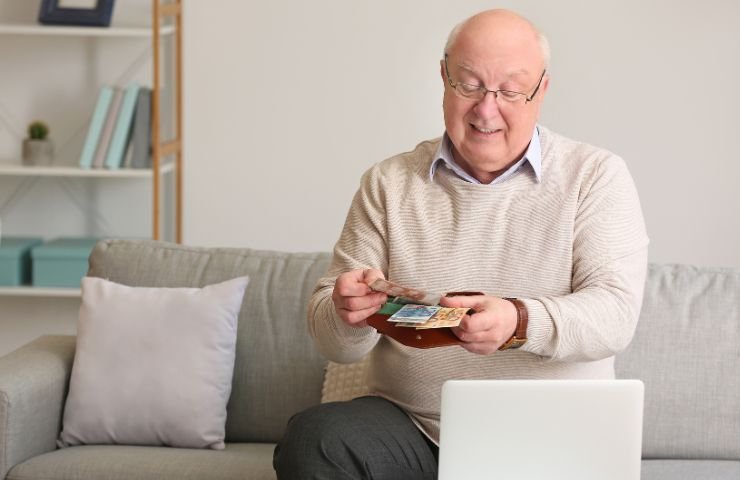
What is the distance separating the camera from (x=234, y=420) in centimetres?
271

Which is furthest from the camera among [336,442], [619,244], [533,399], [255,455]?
[255,455]

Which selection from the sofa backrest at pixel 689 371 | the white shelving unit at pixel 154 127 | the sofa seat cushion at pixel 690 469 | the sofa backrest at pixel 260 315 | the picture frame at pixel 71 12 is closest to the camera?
the sofa seat cushion at pixel 690 469

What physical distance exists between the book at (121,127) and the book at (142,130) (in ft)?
0.06

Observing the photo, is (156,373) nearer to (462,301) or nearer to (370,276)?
(370,276)

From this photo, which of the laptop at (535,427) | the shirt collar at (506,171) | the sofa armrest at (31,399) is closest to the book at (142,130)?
the sofa armrest at (31,399)

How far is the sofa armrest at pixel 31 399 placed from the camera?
2465mm

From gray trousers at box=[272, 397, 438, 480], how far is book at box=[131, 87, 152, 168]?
190 cm

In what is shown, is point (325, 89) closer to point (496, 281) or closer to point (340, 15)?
point (340, 15)

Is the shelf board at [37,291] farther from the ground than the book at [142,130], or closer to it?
closer to it

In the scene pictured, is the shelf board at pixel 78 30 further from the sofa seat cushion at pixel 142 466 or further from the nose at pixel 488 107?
the nose at pixel 488 107

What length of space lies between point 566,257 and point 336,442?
54cm

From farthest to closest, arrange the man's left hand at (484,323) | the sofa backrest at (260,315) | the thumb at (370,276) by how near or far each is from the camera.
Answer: the sofa backrest at (260,315) < the thumb at (370,276) < the man's left hand at (484,323)

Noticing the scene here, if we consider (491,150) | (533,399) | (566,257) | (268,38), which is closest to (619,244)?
(566,257)

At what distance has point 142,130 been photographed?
3854 mm
